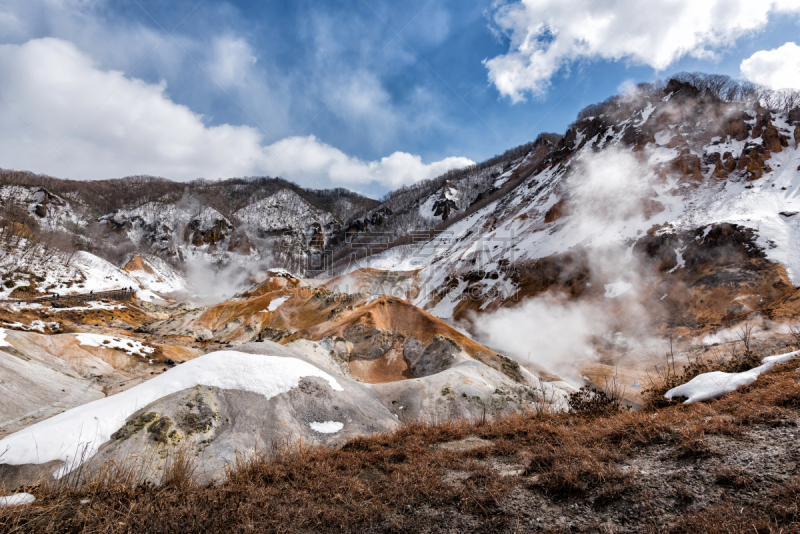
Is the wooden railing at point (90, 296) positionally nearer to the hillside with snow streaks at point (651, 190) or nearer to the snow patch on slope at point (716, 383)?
the hillside with snow streaks at point (651, 190)

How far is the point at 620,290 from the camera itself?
119ft

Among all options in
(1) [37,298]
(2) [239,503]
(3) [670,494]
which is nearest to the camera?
(3) [670,494]

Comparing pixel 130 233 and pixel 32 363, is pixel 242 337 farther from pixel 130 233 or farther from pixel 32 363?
pixel 130 233

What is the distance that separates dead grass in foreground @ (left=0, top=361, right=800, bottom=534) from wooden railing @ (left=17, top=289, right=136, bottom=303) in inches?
2438

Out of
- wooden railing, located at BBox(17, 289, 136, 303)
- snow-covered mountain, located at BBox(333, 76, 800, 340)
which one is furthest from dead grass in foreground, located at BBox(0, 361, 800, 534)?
wooden railing, located at BBox(17, 289, 136, 303)

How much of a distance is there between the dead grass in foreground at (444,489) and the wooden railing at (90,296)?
61930mm

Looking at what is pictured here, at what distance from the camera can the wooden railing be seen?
46594mm

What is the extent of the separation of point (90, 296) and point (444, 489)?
71145 mm

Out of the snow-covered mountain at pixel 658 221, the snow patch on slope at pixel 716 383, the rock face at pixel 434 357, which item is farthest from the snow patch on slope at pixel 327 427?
the snow-covered mountain at pixel 658 221

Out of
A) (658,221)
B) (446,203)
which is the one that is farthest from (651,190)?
(446,203)

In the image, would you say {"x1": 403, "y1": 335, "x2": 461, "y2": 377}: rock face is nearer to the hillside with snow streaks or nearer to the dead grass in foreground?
the dead grass in foreground

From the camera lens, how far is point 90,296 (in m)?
52.9

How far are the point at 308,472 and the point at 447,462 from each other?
2.63 metres

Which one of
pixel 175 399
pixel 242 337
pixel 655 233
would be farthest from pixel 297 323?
pixel 655 233
